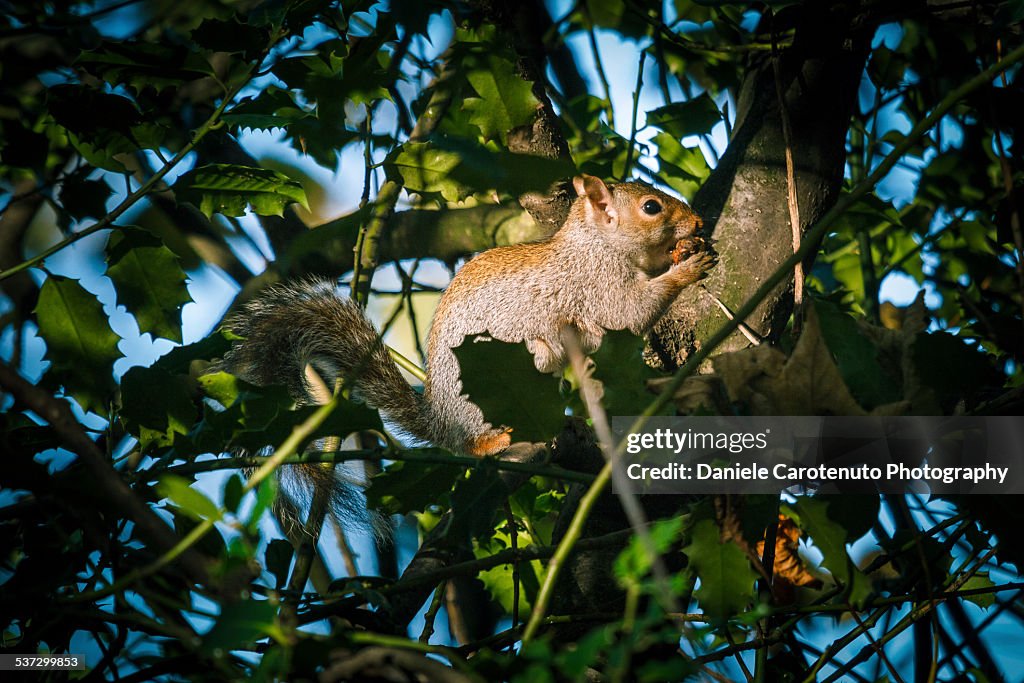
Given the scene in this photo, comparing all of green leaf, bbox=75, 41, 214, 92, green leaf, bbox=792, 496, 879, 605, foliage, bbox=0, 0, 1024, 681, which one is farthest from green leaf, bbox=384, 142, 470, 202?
green leaf, bbox=792, 496, 879, 605

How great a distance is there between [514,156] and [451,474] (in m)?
0.49

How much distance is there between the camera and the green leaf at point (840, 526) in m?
0.63

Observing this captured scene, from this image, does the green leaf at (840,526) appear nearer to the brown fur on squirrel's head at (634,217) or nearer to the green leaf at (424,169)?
the green leaf at (424,169)

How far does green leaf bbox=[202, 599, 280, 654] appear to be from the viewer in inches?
18.0

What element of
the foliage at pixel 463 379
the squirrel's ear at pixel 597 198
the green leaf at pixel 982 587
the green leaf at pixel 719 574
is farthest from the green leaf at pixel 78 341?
the green leaf at pixel 982 587

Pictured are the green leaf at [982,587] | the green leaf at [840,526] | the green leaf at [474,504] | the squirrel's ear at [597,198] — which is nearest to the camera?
the green leaf at [840,526]

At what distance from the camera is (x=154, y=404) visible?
93 centimetres

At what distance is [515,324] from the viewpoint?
175cm

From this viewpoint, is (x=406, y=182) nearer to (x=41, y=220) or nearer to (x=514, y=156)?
(x=514, y=156)

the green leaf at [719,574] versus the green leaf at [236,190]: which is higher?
the green leaf at [236,190]

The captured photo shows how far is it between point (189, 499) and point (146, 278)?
784mm

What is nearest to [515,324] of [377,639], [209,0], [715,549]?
[209,0]

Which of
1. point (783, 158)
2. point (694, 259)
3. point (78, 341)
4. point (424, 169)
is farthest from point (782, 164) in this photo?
point (78, 341)

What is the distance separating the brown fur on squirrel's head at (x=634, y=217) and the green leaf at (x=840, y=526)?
4.17 ft
